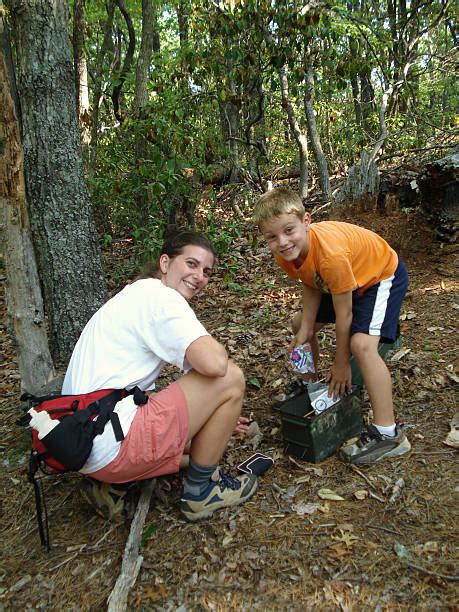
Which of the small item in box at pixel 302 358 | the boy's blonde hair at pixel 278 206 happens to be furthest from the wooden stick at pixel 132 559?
the boy's blonde hair at pixel 278 206

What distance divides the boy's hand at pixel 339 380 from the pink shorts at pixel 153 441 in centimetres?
106

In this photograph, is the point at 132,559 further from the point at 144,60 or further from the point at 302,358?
the point at 144,60

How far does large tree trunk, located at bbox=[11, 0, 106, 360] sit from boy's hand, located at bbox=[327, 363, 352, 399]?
220 centimetres

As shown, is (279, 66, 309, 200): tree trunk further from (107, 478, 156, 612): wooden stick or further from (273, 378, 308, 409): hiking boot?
(107, 478, 156, 612): wooden stick

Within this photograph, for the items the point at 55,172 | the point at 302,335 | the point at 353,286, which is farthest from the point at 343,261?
the point at 55,172

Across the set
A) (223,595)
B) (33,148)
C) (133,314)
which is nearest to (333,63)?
(33,148)

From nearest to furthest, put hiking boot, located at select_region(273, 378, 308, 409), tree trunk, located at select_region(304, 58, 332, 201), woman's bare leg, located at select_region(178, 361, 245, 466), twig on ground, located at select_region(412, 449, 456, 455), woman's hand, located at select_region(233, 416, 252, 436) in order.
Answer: woman's bare leg, located at select_region(178, 361, 245, 466), twig on ground, located at select_region(412, 449, 456, 455), woman's hand, located at select_region(233, 416, 252, 436), hiking boot, located at select_region(273, 378, 308, 409), tree trunk, located at select_region(304, 58, 332, 201)

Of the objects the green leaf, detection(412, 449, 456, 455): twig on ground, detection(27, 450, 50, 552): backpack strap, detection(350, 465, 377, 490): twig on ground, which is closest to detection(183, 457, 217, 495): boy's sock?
detection(27, 450, 50, 552): backpack strap

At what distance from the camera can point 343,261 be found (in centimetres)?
273

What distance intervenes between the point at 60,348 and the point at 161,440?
2.02 metres

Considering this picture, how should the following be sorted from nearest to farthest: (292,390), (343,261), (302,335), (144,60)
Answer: (343,261) < (302,335) < (292,390) < (144,60)

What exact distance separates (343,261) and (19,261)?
2.08 metres

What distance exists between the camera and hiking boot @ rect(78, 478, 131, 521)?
2.53 m

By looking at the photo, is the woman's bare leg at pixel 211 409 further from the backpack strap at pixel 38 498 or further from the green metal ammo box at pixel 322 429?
the backpack strap at pixel 38 498
